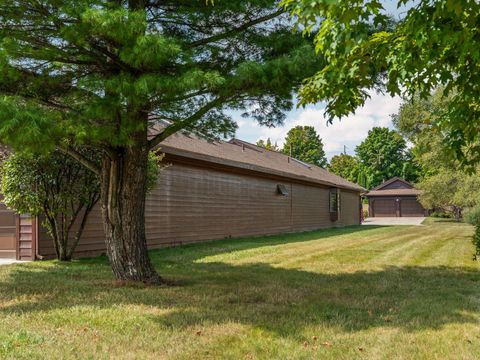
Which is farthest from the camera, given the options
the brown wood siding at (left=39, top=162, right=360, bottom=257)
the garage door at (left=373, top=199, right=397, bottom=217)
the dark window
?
the garage door at (left=373, top=199, right=397, bottom=217)

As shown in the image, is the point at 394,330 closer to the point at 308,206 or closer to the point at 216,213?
the point at 216,213

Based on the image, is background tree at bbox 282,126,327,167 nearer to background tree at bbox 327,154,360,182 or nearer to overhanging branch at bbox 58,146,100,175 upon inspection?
background tree at bbox 327,154,360,182

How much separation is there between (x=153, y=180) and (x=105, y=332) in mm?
6046

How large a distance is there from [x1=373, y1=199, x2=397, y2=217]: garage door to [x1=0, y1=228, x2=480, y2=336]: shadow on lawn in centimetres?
4232

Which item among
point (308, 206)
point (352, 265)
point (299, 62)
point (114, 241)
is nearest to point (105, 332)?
point (114, 241)

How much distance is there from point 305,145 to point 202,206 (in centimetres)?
4848

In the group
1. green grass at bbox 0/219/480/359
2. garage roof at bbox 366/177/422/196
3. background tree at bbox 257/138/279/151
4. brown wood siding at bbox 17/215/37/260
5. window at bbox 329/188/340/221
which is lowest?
green grass at bbox 0/219/480/359

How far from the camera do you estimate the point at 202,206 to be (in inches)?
569

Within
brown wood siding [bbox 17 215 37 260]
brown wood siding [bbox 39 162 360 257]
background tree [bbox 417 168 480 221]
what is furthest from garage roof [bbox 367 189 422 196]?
brown wood siding [bbox 17 215 37 260]

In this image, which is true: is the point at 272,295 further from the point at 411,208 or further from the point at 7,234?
the point at 411,208

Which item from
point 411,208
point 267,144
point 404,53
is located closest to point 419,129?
point 404,53

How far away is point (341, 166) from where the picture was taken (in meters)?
65.7

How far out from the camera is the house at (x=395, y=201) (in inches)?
1912

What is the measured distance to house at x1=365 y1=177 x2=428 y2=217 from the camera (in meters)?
48.6
